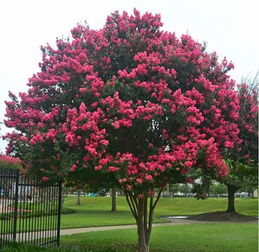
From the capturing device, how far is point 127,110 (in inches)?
352

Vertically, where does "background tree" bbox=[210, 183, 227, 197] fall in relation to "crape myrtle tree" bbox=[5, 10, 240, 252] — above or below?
below

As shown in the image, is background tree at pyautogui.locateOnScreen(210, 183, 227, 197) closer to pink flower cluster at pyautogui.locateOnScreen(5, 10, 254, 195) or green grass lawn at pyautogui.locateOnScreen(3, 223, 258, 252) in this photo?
green grass lawn at pyautogui.locateOnScreen(3, 223, 258, 252)

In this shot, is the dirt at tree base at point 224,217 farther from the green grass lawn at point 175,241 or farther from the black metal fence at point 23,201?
the black metal fence at point 23,201

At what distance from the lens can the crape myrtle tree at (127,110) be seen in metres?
8.91

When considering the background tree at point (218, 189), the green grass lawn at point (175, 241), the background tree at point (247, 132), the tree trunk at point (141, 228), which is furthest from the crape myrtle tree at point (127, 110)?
the background tree at point (218, 189)

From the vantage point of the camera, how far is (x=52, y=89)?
10.3m

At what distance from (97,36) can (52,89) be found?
1718mm

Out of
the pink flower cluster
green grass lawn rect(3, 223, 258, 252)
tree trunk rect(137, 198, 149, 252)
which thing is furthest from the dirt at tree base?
the pink flower cluster

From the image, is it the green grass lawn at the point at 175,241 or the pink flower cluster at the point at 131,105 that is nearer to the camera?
the pink flower cluster at the point at 131,105

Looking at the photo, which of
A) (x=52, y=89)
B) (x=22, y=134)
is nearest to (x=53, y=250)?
(x=22, y=134)

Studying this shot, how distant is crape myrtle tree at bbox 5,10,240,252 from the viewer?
891 cm

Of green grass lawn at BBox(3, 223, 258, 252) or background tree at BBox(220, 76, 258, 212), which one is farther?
green grass lawn at BBox(3, 223, 258, 252)

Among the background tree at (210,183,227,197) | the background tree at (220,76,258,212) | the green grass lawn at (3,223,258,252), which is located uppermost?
the background tree at (220,76,258,212)

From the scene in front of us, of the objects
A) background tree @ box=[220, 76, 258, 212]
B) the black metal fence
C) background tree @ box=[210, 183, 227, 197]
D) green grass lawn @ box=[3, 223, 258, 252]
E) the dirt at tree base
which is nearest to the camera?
the black metal fence
